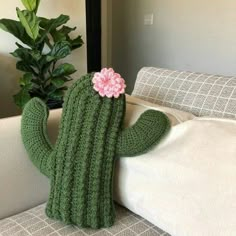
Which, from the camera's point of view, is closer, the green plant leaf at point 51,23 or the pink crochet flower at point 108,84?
the pink crochet flower at point 108,84

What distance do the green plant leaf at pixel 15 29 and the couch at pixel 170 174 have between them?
1.18 metres

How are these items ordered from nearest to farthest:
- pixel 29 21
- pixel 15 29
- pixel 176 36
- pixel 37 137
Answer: pixel 37 137 → pixel 29 21 → pixel 15 29 → pixel 176 36

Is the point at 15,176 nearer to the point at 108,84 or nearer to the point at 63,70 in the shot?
the point at 108,84

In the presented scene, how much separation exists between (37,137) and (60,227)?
28 centimetres

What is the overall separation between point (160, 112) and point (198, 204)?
0.28 m

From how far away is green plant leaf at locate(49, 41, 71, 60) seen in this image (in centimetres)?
213

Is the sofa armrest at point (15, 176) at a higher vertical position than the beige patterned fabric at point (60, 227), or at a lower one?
higher

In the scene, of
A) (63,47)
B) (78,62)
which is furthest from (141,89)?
(78,62)

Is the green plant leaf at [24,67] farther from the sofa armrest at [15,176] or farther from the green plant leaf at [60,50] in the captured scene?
the sofa armrest at [15,176]

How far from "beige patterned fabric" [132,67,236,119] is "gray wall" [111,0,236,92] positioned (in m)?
1.70

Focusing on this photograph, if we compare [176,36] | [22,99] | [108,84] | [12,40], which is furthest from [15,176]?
[176,36]

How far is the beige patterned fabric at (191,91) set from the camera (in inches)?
37.9

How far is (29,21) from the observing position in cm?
197

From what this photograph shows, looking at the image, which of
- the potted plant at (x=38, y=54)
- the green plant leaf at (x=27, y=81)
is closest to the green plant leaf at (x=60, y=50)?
the potted plant at (x=38, y=54)
